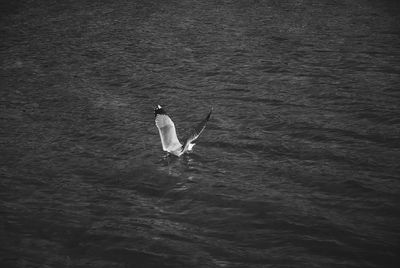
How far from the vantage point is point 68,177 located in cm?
1177

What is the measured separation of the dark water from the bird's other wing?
0.45m

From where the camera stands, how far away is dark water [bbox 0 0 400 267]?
9227 mm

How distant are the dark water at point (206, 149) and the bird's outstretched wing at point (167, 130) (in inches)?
18.0

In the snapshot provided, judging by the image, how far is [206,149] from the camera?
13188 mm

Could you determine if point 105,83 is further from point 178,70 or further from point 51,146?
point 51,146

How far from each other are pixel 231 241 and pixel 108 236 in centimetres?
251

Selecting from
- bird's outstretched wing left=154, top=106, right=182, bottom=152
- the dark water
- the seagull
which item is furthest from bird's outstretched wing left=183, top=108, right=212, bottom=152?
the dark water

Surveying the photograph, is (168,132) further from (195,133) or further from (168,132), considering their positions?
(195,133)

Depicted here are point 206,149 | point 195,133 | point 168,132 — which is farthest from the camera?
point 206,149

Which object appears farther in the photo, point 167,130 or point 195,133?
point 167,130

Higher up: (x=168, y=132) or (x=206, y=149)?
(x=168, y=132)

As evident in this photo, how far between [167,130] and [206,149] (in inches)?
56.0

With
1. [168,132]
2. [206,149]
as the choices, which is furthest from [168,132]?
[206,149]

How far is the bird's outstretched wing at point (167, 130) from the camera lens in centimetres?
1236
